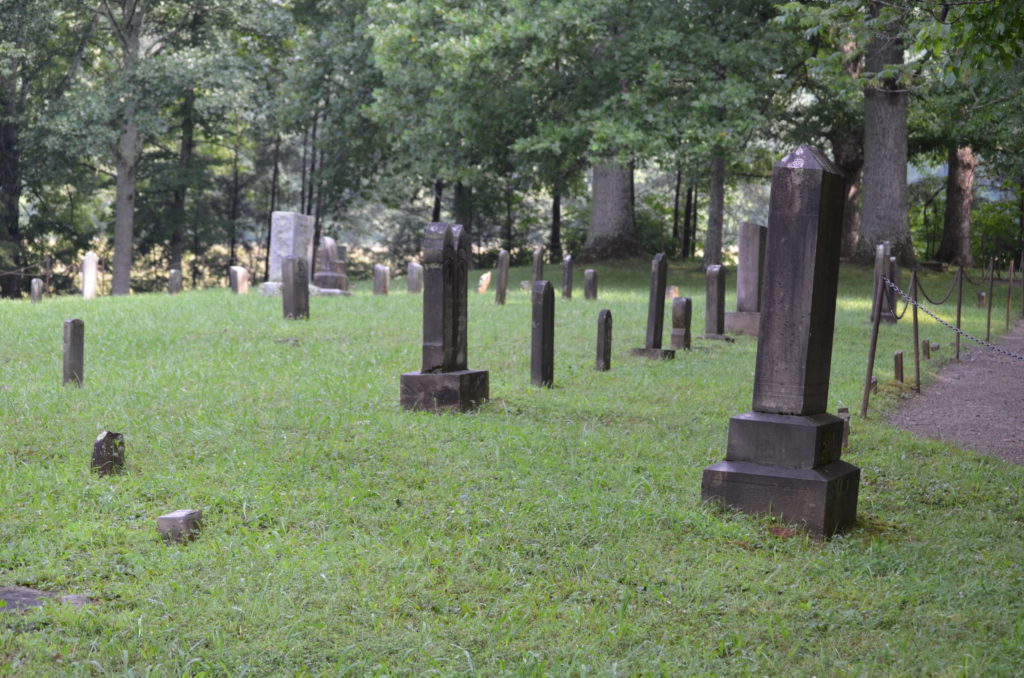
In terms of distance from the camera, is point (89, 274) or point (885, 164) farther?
point (885, 164)

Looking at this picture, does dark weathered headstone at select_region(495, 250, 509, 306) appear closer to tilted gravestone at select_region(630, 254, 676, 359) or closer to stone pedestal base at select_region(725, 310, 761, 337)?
stone pedestal base at select_region(725, 310, 761, 337)

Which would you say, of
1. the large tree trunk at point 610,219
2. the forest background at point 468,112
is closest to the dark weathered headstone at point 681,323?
the forest background at point 468,112

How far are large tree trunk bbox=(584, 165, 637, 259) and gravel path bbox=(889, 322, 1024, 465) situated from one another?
56.2ft

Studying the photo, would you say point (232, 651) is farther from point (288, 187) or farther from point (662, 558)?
point (288, 187)

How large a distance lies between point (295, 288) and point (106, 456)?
9343mm

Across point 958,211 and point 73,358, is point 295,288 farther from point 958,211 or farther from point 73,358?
point 958,211

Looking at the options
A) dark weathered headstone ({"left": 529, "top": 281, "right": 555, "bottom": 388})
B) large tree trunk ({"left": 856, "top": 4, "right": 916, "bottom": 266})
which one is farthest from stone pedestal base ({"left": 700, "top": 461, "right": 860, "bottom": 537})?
large tree trunk ({"left": 856, "top": 4, "right": 916, "bottom": 266})

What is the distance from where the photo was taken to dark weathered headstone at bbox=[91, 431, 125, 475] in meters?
6.51

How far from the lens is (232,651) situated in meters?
4.05

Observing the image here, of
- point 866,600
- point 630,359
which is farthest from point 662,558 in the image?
point 630,359

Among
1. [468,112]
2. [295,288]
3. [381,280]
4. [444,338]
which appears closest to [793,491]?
[444,338]

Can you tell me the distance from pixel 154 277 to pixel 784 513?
1503 inches

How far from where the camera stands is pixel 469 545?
5289 mm

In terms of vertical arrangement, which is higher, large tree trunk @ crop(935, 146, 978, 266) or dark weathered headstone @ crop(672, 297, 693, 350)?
large tree trunk @ crop(935, 146, 978, 266)
